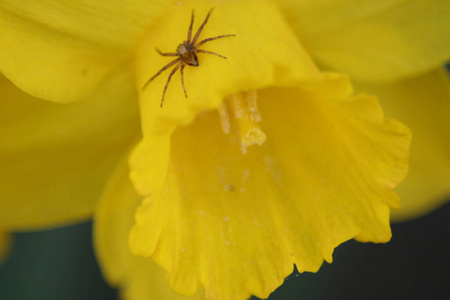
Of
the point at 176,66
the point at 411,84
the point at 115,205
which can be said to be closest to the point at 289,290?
the point at 115,205

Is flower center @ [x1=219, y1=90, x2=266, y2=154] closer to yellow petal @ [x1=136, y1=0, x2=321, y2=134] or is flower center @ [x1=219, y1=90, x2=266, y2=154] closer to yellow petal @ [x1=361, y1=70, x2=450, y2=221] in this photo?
yellow petal @ [x1=136, y1=0, x2=321, y2=134]

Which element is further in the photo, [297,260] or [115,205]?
[115,205]

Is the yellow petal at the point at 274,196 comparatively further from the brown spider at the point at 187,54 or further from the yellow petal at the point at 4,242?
the yellow petal at the point at 4,242

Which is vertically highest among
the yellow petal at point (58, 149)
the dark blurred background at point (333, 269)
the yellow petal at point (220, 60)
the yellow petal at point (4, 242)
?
the yellow petal at point (220, 60)

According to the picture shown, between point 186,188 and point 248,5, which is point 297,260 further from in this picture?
point 248,5

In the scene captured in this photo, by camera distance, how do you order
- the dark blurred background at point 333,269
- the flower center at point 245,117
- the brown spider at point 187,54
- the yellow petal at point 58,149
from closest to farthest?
the brown spider at point 187,54, the flower center at point 245,117, the yellow petal at point 58,149, the dark blurred background at point 333,269

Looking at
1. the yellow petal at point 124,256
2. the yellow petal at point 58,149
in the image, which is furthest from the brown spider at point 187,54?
the yellow petal at point 124,256
